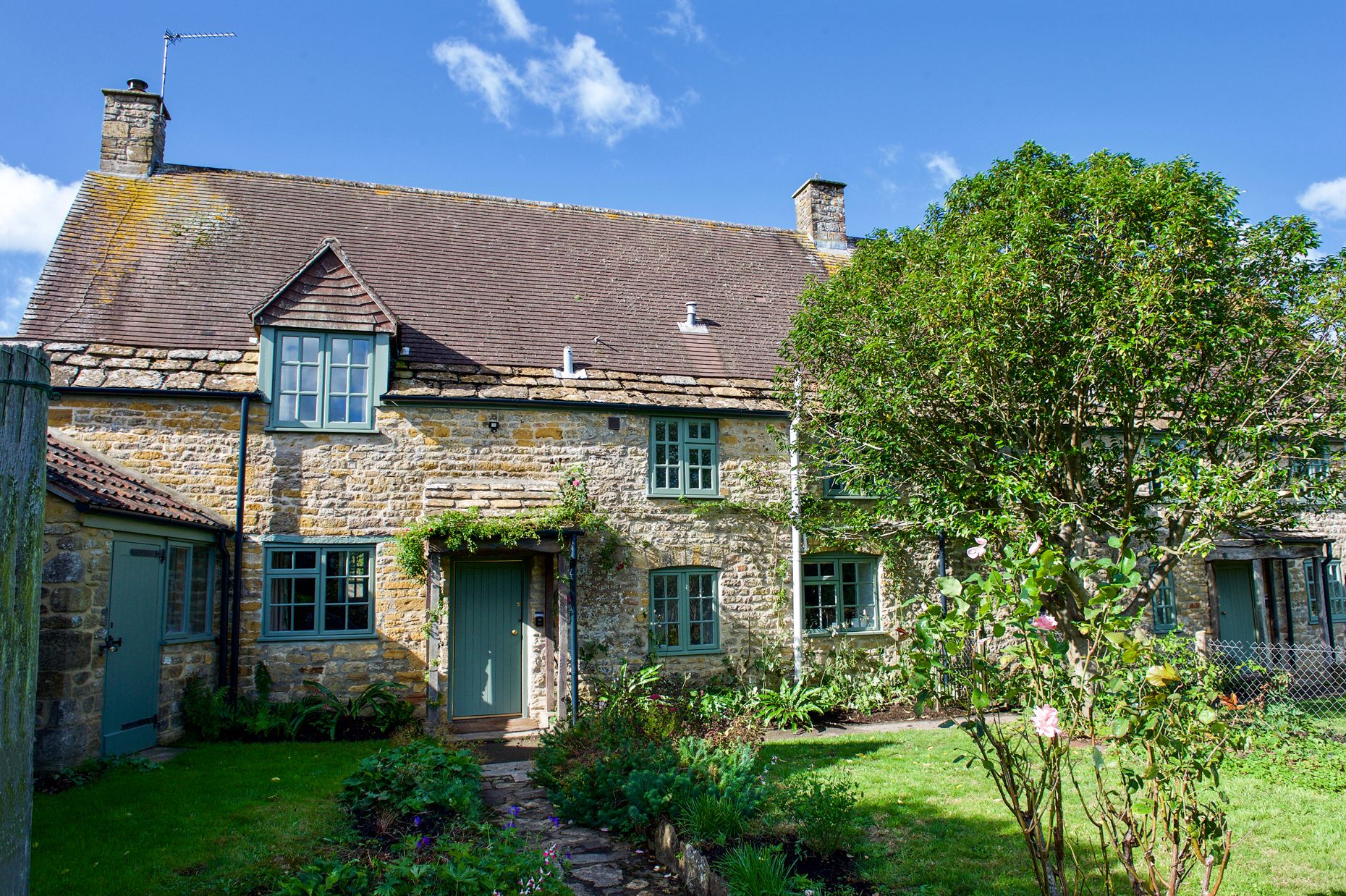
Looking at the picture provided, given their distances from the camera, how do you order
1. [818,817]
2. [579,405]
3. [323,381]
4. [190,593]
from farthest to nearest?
[579,405], [323,381], [190,593], [818,817]

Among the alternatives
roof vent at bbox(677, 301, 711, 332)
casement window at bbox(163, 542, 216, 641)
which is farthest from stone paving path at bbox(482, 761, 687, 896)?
roof vent at bbox(677, 301, 711, 332)

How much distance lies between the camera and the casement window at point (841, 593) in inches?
568

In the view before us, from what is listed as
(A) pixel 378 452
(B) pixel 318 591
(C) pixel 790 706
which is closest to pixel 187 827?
(B) pixel 318 591

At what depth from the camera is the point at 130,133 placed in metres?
15.4

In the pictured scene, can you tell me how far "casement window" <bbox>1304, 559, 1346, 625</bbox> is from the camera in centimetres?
1775

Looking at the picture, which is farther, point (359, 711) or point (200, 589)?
point (200, 589)

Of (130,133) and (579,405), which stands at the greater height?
(130,133)

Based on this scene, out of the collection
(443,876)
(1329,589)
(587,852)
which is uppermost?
(1329,589)

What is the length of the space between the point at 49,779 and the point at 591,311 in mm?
10021

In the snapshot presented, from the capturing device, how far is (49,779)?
841 cm

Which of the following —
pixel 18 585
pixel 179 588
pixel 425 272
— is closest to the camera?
pixel 18 585

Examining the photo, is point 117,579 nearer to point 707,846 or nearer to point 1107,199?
point 707,846

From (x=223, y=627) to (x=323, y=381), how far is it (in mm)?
3631

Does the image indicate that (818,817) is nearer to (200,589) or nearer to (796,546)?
(796,546)
